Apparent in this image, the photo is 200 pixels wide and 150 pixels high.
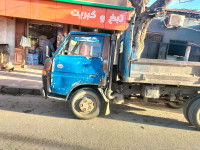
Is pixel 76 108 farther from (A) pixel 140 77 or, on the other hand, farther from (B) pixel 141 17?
(B) pixel 141 17

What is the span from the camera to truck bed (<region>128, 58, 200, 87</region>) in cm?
323

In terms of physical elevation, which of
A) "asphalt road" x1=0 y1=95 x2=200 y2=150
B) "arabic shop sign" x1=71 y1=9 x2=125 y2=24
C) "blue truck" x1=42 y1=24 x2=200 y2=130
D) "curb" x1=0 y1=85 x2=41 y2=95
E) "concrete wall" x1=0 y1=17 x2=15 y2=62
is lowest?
"asphalt road" x1=0 y1=95 x2=200 y2=150

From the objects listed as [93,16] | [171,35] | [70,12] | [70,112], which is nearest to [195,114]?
[70,112]

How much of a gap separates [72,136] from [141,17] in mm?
5289

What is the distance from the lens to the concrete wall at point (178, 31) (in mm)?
10922

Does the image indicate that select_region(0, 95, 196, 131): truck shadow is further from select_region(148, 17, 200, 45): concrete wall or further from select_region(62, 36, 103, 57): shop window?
select_region(148, 17, 200, 45): concrete wall

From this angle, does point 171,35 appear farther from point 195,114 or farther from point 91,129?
point 91,129

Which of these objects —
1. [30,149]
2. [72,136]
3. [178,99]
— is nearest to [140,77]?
[178,99]

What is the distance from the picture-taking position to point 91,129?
124 inches

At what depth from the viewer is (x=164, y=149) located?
8.56 ft

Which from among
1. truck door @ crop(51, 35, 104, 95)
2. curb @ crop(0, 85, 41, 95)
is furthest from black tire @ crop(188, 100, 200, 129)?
curb @ crop(0, 85, 41, 95)

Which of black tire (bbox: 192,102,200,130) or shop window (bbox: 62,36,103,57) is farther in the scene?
shop window (bbox: 62,36,103,57)

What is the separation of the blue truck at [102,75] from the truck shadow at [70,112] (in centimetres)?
48

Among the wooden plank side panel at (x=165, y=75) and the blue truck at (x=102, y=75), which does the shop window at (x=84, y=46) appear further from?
the wooden plank side panel at (x=165, y=75)
